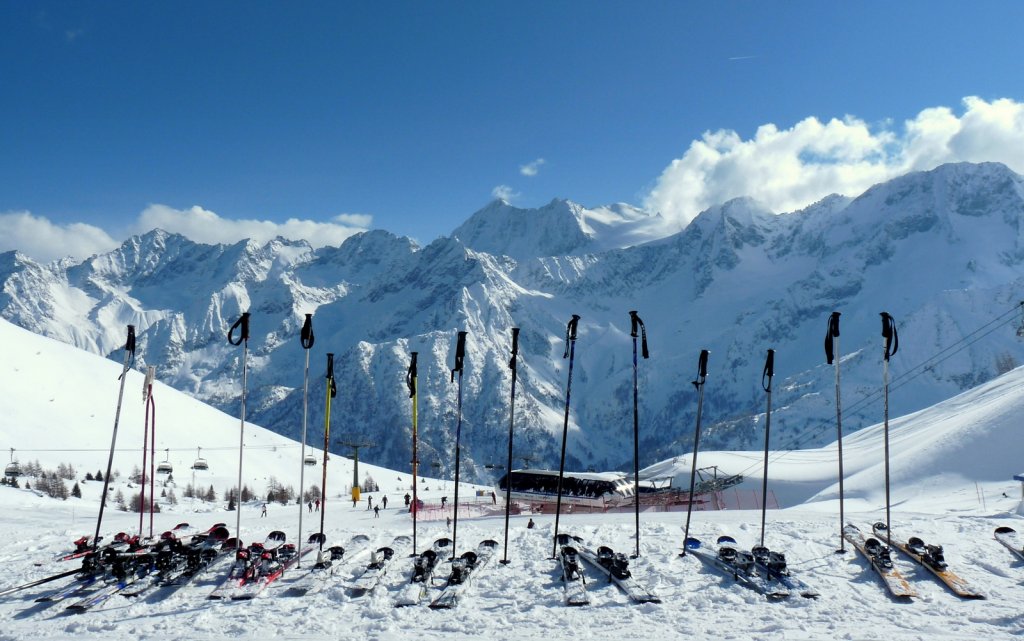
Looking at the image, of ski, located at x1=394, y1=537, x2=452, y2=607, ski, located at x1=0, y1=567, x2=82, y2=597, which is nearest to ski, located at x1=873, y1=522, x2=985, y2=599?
ski, located at x1=394, y1=537, x2=452, y2=607

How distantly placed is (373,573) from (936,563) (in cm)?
1920

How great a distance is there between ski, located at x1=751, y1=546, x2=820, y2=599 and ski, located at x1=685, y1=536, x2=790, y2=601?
17 centimetres

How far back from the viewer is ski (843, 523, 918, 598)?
23.8m

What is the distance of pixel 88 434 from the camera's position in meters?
99.0

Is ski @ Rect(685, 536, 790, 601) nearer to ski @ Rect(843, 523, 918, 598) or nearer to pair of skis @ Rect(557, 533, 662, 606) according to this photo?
pair of skis @ Rect(557, 533, 662, 606)

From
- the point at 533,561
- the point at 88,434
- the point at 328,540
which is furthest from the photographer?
the point at 88,434

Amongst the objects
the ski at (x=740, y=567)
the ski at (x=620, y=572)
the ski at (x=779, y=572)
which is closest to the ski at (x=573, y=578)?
the ski at (x=620, y=572)

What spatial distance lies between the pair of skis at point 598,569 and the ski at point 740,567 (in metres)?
3.11

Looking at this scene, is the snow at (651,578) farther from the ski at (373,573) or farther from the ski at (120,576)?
the ski at (120,576)

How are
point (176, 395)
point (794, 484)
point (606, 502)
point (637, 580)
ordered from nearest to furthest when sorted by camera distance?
point (637, 580), point (606, 502), point (794, 484), point (176, 395)

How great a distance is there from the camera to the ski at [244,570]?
24938mm

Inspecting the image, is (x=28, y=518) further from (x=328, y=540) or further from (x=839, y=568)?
(x=839, y=568)

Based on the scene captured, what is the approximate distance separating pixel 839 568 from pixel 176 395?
12739 cm

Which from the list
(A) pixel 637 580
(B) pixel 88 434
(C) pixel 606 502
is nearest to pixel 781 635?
(A) pixel 637 580
